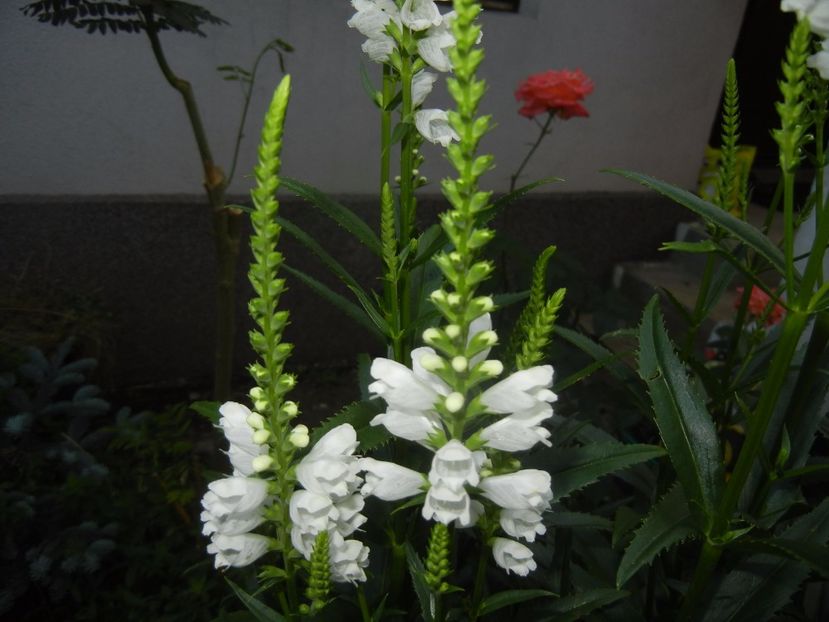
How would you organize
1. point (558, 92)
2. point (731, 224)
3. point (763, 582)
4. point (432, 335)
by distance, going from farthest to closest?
point (558, 92), point (763, 582), point (731, 224), point (432, 335)

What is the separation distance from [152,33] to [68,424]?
1185 millimetres

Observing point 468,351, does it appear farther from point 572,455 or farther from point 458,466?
point 572,455

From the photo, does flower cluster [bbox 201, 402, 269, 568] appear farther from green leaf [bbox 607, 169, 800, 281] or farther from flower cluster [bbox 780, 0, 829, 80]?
flower cluster [bbox 780, 0, 829, 80]

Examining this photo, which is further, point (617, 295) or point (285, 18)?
point (285, 18)

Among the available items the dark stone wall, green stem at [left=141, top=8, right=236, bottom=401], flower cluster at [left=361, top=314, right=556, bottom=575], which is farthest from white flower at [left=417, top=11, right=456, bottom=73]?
the dark stone wall

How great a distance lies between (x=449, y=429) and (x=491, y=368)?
0.28ft

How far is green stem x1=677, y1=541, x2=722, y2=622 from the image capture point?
80cm

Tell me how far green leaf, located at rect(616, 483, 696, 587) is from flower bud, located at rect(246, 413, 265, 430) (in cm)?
39

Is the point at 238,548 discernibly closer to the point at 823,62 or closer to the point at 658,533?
the point at 658,533

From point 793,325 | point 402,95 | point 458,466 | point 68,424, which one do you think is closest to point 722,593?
point 793,325

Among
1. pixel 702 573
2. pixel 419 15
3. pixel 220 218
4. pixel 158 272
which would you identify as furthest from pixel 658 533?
pixel 158 272

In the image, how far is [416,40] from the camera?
0.78 m

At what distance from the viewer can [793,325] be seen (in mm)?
691

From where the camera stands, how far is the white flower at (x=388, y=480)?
602 mm
